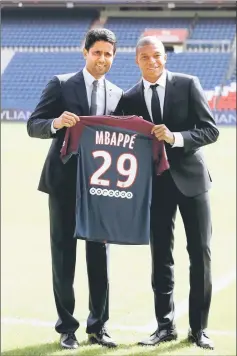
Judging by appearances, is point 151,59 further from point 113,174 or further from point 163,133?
point 113,174

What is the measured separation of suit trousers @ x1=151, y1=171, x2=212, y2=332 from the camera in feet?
7.77

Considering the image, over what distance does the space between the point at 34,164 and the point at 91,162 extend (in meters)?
6.84

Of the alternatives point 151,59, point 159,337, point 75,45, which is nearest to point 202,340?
point 159,337

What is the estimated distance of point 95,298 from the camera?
8.09 feet

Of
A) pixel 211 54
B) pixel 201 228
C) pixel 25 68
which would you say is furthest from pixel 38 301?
pixel 211 54

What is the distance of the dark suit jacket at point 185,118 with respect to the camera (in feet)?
7.43

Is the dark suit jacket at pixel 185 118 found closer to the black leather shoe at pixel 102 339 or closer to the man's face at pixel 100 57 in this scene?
the man's face at pixel 100 57

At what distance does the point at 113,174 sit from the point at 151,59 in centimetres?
36

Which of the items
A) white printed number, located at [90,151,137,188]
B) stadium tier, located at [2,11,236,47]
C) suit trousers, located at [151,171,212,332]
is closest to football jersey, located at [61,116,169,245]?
white printed number, located at [90,151,137,188]

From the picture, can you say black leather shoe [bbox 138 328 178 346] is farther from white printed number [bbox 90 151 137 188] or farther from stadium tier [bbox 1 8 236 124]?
stadium tier [bbox 1 8 236 124]

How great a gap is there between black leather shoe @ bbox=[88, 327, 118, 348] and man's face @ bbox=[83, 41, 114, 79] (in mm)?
868

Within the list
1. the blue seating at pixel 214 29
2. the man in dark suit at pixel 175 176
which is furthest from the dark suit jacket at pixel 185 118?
the blue seating at pixel 214 29

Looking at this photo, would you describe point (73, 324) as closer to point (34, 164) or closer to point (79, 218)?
point (79, 218)

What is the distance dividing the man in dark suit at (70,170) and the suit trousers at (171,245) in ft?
0.58
